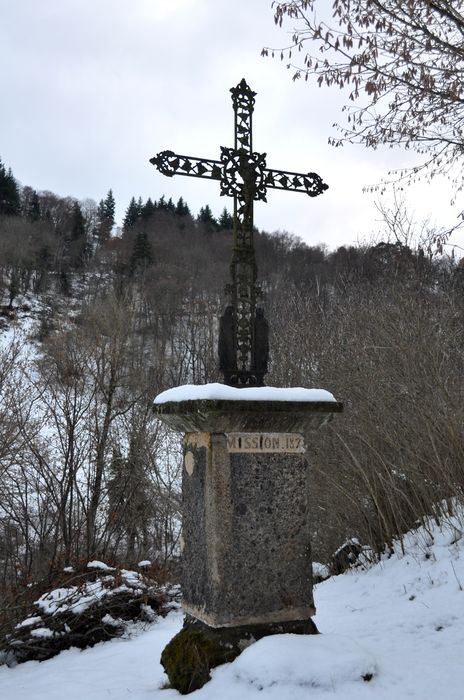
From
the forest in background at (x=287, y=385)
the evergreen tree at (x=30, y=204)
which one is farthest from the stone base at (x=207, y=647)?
the evergreen tree at (x=30, y=204)

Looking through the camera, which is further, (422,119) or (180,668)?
(422,119)

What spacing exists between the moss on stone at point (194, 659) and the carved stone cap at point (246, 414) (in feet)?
4.47

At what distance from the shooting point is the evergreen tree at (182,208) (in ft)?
184

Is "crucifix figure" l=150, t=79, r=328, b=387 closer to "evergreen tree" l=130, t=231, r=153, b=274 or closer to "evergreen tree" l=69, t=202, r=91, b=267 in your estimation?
"evergreen tree" l=130, t=231, r=153, b=274

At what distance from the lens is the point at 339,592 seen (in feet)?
21.8

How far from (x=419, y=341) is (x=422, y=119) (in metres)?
3.42

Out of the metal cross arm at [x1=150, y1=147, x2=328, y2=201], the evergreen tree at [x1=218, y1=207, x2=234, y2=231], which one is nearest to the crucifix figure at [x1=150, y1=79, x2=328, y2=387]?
the metal cross arm at [x1=150, y1=147, x2=328, y2=201]

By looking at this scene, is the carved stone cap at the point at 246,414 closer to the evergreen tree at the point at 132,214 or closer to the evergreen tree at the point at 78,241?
the evergreen tree at the point at 78,241

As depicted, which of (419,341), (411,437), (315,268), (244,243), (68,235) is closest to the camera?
(244,243)

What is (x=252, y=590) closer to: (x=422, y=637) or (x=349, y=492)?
(x=422, y=637)

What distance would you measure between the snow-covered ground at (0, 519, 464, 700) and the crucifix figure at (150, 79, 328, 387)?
1.77 metres

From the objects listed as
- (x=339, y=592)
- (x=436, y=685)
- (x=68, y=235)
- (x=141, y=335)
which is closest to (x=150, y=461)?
(x=339, y=592)

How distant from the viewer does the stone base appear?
12.6 feet

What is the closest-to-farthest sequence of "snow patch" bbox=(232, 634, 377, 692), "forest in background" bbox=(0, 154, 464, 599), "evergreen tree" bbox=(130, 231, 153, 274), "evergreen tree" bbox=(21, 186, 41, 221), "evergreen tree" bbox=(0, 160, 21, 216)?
"snow patch" bbox=(232, 634, 377, 692), "forest in background" bbox=(0, 154, 464, 599), "evergreen tree" bbox=(130, 231, 153, 274), "evergreen tree" bbox=(0, 160, 21, 216), "evergreen tree" bbox=(21, 186, 41, 221)
